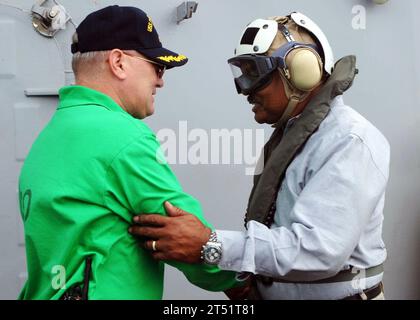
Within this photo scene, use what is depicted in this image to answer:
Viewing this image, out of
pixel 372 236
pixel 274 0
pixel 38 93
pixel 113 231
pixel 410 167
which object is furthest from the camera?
pixel 410 167

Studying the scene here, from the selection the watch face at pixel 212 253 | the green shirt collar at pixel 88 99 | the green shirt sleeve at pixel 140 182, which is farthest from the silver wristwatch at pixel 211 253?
the green shirt collar at pixel 88 99

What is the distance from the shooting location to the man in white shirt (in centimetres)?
223

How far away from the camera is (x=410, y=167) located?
164 inches

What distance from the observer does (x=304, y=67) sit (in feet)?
8.20

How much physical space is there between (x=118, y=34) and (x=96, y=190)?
2.10ft

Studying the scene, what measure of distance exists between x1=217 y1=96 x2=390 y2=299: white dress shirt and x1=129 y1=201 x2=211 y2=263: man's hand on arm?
0.35ft

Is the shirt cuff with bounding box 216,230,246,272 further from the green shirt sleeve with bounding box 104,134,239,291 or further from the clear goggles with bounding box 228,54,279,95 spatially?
the clear goggles with bounding box 228,54,279,95

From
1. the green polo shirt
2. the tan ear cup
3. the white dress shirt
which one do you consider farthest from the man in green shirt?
the tan ear cup

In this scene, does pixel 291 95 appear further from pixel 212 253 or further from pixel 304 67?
pixel 212 253

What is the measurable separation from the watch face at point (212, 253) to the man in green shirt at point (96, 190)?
0.15 ft

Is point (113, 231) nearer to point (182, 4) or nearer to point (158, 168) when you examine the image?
point (158, 168)

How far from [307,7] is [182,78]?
3.06ft

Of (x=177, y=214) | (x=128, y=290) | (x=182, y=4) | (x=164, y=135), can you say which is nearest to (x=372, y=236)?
(x=177, y=214)

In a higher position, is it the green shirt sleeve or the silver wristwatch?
the green shirt sleeve
